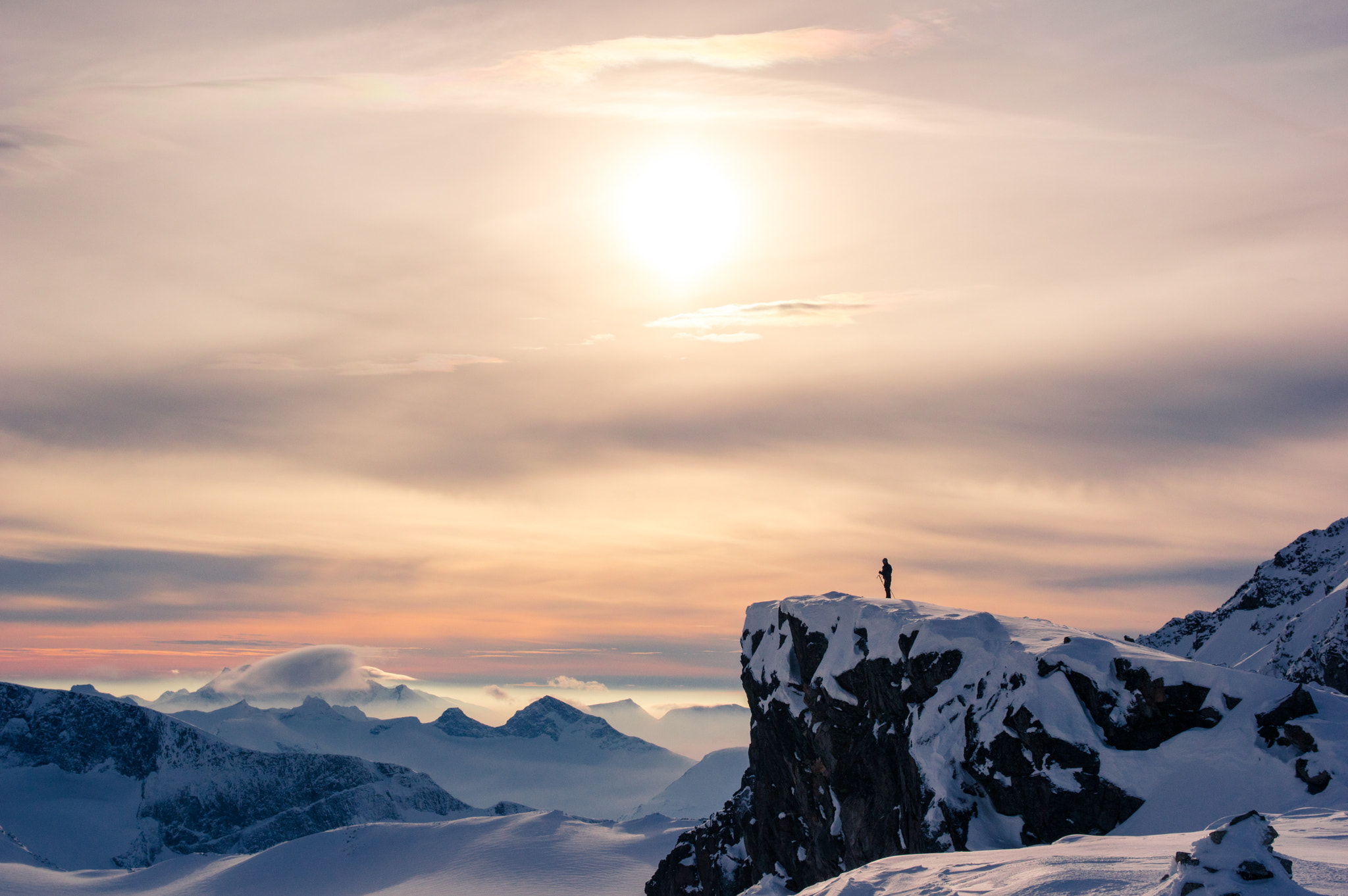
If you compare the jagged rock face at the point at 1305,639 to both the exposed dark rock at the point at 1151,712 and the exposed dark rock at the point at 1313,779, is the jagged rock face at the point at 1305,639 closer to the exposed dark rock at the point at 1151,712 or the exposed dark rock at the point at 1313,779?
the exposed dark rock at the point at 1151,712

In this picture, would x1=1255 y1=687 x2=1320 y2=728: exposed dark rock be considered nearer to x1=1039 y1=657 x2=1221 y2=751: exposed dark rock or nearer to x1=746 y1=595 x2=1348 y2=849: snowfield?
x1=746 y1=595 x2=1348 y2=849: snowfield

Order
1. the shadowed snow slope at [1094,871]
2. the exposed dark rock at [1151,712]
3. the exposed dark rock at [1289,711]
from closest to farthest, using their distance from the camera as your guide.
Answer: the shadowed snow slope at [1094,871] < the exposed dark rock at [1289,711] < the exposed dark rock at [1151,712]

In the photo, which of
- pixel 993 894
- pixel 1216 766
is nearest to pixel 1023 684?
pixel 1216 766

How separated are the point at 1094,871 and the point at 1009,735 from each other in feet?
128

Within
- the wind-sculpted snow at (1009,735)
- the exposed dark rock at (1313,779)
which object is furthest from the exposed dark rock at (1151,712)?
the exposed dark rock at (1313,779)

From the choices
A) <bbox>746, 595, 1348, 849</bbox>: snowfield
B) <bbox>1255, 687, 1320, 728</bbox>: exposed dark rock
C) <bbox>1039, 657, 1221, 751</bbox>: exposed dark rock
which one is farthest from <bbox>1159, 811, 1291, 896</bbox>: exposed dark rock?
<bbox>1039, 657, 1221, 751</bbox>: exposed dark rock

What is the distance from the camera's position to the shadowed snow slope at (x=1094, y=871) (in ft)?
76.0

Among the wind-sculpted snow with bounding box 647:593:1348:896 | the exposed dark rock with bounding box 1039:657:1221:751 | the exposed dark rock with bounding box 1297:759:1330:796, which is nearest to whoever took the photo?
the exposed dark rock with bounding box 1297:759:1330:796

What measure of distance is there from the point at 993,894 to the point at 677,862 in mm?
112313

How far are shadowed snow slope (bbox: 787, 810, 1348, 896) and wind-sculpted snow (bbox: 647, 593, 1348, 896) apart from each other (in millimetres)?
16463

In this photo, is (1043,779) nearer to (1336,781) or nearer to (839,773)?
(1336,781)

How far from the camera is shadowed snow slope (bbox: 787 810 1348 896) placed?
2316 cm

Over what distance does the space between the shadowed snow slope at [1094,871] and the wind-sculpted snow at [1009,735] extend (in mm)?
16463

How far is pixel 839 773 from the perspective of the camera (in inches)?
3302
